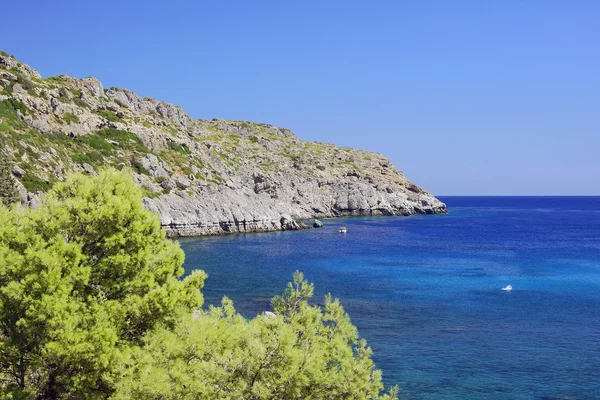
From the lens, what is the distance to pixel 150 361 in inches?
619

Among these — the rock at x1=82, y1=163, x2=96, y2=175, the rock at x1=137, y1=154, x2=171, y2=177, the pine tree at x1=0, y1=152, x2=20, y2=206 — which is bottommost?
the pine tree at x1=0, y1=152, x2=20, y2=206

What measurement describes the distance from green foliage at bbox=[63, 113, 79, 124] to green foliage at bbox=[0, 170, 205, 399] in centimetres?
9983

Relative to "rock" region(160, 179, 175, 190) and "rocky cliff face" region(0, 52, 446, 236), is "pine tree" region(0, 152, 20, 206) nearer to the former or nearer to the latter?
"rocky cliff face" region(0, 52, 446, 236)

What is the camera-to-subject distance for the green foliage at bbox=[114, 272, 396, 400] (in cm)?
1366

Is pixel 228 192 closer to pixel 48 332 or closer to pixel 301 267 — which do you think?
pixel 301 267

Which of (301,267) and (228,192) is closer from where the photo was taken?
(301,267)

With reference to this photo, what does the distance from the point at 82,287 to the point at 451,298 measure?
46.6 metres

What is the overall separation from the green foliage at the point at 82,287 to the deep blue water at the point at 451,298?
18699 millimetres

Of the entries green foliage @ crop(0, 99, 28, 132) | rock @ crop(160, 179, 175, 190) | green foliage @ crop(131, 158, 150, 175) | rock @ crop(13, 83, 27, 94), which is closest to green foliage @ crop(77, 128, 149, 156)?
green foliage @ crop(131, 158, 150, 175)

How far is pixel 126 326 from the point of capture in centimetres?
1844

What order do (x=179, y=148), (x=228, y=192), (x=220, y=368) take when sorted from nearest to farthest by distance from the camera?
(x=220, y=368)
(x=228, y=192)
(x=179, y=148)

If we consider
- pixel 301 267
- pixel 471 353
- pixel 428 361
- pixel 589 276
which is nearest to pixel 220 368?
pixel 428 361

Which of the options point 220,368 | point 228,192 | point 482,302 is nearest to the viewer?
point 220,368

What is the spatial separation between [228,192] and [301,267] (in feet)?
166
